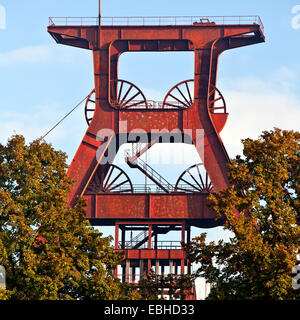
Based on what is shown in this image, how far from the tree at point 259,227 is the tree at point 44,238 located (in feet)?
15.9

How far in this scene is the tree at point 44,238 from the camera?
30.5 m

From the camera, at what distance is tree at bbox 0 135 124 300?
1202 inches

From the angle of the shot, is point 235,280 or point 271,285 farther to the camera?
point 235,280

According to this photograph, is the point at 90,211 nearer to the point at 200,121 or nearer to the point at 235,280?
the point at 200,121

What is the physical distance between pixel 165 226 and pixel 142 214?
3.84 meters

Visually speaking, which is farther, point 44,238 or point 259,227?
point 44,238

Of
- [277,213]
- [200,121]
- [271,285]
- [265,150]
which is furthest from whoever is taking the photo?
[200,121]

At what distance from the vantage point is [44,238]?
31641 mm

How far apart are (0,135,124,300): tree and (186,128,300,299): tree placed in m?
4.84

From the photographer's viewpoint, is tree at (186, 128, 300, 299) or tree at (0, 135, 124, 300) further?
tree at (0, 135, 124, 300)

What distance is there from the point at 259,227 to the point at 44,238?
29.5 ft

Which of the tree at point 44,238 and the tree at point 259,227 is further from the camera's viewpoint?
the tree at point 44,238

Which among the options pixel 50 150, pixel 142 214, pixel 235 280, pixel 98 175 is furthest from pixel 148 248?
pixel 235 280

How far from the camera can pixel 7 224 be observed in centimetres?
3147
